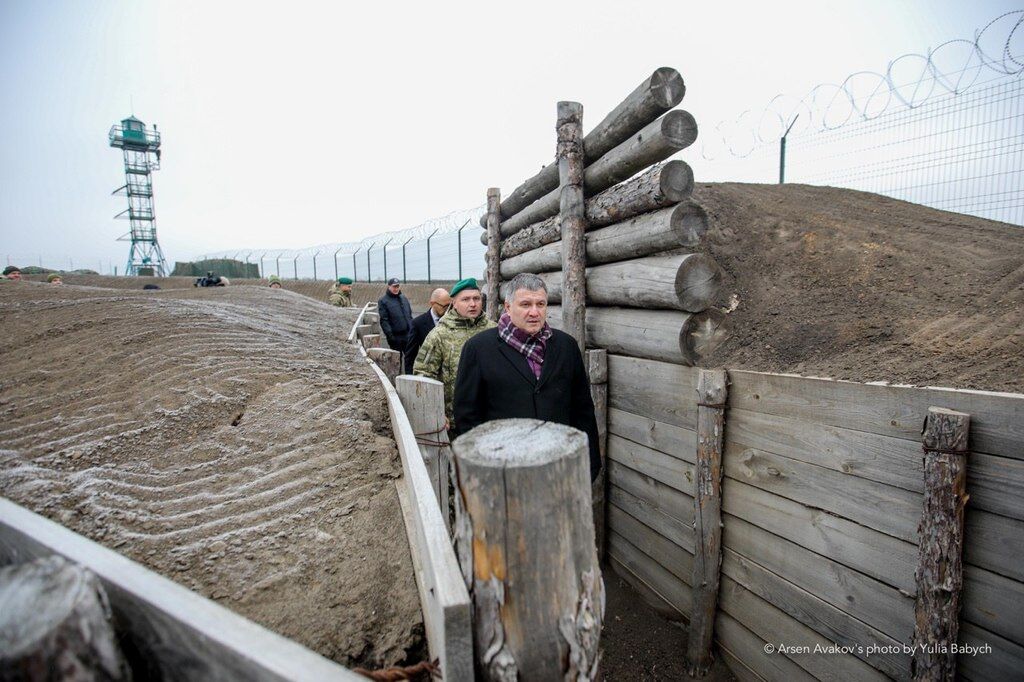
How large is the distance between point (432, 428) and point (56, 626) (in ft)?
7.19

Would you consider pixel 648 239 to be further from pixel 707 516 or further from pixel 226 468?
pixel 226 468

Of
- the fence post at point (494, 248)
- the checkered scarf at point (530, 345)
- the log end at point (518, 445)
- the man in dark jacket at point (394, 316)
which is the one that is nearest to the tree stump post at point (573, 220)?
the checkered scarf at point (530, 345)

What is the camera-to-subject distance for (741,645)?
3373mm

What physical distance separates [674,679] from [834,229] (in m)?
4.38

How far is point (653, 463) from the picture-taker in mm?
4094

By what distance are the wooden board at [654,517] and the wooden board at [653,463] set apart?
0.27m

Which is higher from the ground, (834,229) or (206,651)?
(834,229)

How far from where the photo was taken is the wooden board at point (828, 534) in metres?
2.41

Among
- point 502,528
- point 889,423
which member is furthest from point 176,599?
point 889,423

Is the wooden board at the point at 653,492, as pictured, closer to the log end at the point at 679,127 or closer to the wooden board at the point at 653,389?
the wooden board at the point at 653,389

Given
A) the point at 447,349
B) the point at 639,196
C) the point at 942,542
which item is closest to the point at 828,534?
the point at 942,542

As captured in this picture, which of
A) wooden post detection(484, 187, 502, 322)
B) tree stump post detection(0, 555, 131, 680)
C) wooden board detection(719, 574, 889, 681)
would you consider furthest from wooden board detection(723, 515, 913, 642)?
wooden post detection(484, 187, 502, 322)

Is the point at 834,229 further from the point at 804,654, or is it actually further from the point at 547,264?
the point at 804,654

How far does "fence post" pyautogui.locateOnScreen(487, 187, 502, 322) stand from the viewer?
7.48 meters
